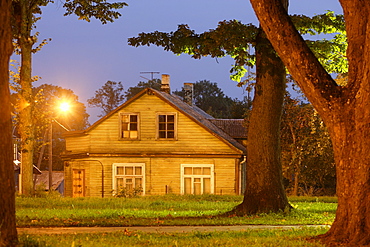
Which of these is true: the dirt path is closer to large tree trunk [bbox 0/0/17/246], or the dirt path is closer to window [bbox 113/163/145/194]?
large tree trunk [bbox 0/0/17/246]

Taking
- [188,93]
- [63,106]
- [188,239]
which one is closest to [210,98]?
[188,93]

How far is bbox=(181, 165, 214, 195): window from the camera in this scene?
42.2m

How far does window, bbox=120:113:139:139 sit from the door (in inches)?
148

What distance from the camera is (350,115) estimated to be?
428 inches

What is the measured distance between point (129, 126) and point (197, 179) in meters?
5.77

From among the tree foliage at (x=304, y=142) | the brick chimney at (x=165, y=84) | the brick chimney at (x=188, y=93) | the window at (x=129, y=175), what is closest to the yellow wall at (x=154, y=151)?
the window at (x=129, y=175)

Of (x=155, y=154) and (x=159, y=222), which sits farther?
(x=155, y=154)

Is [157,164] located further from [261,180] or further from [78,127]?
[78,127]

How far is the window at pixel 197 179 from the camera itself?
42.2 metres

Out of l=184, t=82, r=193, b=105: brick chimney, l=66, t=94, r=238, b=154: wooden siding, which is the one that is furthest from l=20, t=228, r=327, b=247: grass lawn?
l=184, t=82, r=193, b=105: brick chimney

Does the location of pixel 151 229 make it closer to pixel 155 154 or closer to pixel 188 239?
pixel 188 239

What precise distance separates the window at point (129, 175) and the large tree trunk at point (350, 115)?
31.0 m

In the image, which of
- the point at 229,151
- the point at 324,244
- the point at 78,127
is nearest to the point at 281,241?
the point at 324,244

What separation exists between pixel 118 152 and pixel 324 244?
33079 mm
